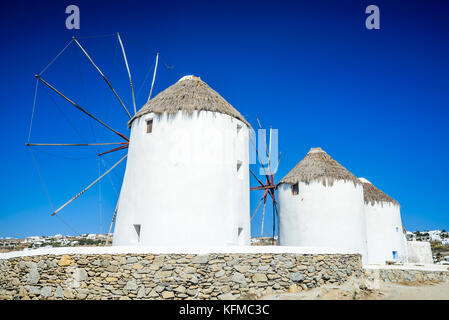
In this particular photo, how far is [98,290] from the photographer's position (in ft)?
27.9

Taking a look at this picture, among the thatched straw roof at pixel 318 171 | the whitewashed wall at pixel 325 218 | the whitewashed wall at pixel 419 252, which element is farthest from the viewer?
the whitewashed wall at pixel 419 252

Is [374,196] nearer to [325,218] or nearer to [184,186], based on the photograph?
[325,218]

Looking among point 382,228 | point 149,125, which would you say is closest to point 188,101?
point 149,125

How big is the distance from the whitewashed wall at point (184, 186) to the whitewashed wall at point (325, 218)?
4828mm

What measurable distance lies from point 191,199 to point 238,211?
2047 mm

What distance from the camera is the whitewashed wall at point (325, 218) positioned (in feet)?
54.3

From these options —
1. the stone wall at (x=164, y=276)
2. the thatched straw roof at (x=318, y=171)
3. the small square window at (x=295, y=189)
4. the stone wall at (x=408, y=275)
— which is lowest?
the stone wall at (x=408, y=275)

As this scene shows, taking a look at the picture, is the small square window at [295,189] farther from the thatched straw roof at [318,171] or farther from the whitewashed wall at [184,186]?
the whitewashed wall at [184,186]

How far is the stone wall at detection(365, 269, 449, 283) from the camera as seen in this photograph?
610 inches

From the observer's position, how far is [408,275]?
15.7 meters

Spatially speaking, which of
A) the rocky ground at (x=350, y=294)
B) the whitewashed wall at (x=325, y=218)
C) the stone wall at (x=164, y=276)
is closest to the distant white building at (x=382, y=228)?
the whitewashed wall at (x=325, y=218)

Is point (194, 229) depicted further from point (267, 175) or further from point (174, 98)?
point (267, 175)

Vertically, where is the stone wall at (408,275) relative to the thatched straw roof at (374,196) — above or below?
below
